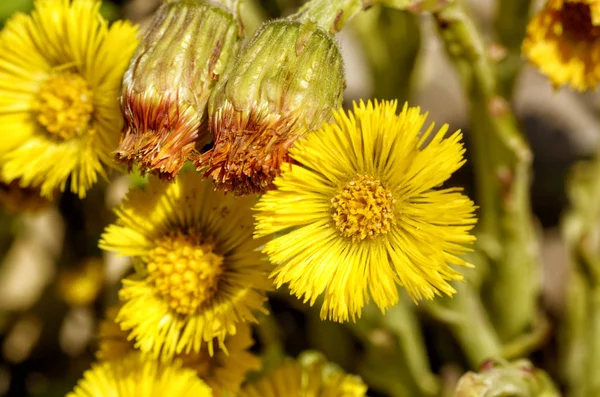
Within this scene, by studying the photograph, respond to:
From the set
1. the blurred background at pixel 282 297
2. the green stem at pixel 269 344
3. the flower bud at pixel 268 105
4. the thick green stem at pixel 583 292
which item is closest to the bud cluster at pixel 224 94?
the flower bud at pixel 268 105

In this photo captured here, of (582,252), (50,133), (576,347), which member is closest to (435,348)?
(576,347)

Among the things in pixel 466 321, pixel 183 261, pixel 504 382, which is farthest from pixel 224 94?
pixel 466 321

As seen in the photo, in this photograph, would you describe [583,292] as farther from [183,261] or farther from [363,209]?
[183,261]

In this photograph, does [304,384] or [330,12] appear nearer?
[330,12]

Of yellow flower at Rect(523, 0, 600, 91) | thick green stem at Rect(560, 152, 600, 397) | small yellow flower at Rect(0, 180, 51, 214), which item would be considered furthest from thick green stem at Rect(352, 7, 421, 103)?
small yellow flower at Rect(0, 180, 51, 214)

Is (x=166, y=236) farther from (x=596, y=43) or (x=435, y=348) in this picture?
(x=435, y=348)

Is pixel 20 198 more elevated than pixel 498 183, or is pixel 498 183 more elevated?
pixel 498 183

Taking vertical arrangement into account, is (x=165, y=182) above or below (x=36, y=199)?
above

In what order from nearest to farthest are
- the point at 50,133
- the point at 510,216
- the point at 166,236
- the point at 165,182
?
the point at 165,182, the point at 166,236, the point at 50,133, the point at 510,216
